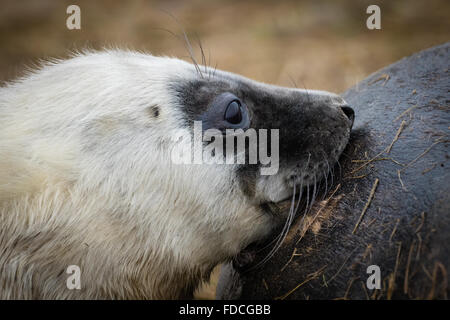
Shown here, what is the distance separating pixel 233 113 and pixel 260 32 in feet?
17.1

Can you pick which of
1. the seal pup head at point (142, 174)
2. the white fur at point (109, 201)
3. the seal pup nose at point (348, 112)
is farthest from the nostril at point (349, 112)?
the white fur at point (109, 201)

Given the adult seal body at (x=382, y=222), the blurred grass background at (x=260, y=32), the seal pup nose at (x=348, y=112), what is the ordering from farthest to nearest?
1. the blurred grass background at (x=260, y=32)
2. the seal pup nose at (x=348, y=112)
3. the adult seal body at (x=382, y=222)

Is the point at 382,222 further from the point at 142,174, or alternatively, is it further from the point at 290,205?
the point at 142,174

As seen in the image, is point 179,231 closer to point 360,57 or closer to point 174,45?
point 360,57

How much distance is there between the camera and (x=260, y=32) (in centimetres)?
702

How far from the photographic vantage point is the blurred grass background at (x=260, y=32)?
586 centimetres

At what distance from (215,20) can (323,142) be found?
19.5 feet

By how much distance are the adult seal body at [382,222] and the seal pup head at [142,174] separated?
0.16m

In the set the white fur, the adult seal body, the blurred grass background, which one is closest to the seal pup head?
the white fur

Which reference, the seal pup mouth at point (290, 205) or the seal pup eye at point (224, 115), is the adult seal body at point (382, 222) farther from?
the seal pup eye at point (224, 115)

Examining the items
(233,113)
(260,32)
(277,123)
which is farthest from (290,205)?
(260,32)

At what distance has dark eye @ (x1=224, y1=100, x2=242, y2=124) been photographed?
2119 millimetres
